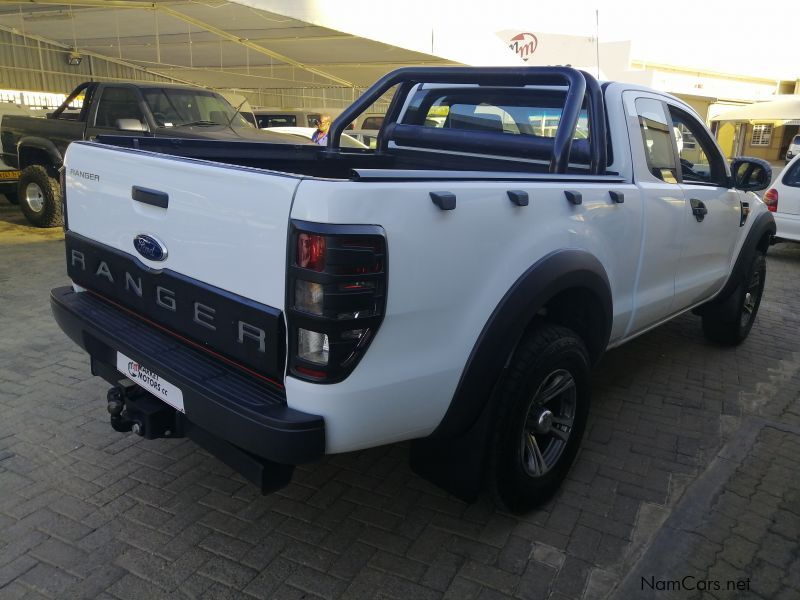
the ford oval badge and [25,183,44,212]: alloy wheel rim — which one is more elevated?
the ford oval badge

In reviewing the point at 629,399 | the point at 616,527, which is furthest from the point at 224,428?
the point at 629,399

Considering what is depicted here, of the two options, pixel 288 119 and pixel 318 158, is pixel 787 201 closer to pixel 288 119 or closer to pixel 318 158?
pixel 318 158

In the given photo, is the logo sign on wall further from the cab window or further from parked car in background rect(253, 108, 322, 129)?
the cab window

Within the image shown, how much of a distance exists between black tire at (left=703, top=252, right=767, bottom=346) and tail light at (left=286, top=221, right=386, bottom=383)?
3842 millimetres

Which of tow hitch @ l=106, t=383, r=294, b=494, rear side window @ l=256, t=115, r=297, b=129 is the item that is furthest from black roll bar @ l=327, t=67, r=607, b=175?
rear side window @ l=256, t=115, r=297, b=129

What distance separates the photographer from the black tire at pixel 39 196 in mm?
8688

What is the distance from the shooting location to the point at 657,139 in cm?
360

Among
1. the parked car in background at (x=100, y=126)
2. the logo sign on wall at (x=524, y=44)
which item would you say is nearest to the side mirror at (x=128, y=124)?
the parked car in background at (x=100, y=126)

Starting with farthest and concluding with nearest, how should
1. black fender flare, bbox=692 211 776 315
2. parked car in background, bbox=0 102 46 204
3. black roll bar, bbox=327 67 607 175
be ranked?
parked car in background, bbox=0 102 46 204 → black fender flare, bbox=692 211 776 315 → black roll bar, bbox=327 67 607 175

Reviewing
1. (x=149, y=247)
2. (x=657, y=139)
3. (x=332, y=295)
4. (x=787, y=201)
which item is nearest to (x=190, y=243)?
(x=149, y=247)

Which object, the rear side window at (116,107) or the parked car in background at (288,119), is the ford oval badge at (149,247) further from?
the parked car in background at (288,119)

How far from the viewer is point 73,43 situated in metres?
17.3

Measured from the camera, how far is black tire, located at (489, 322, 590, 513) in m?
2.49

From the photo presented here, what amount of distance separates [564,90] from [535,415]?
185 centimetres
